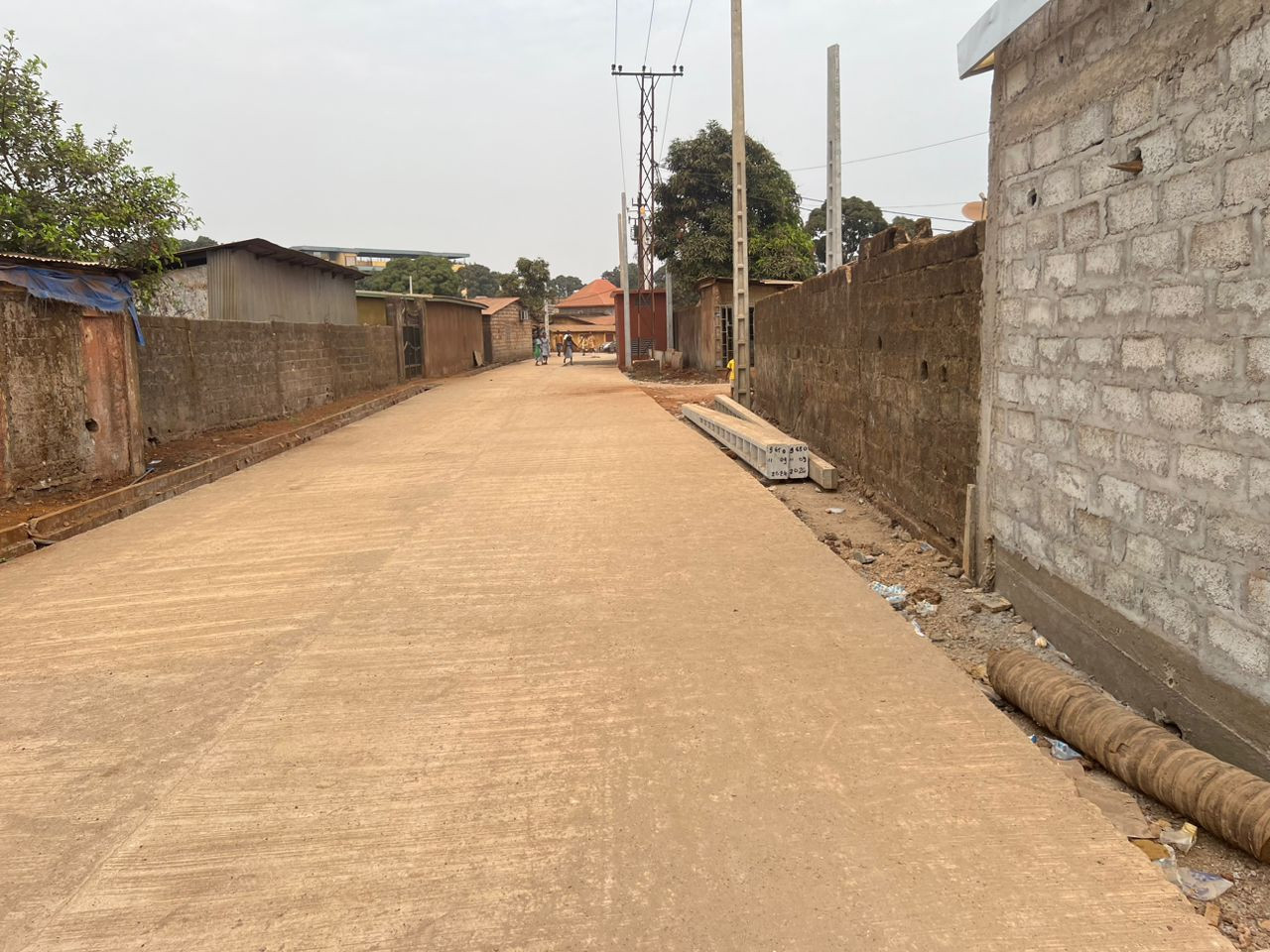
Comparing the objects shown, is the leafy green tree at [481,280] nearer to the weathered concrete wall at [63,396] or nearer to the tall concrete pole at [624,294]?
the tall concrete pole at [624,294]

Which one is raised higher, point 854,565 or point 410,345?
point 410,345

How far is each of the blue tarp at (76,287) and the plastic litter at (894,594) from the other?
7829mm

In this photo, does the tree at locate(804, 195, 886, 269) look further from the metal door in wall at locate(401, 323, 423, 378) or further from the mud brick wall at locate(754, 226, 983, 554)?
the mud brick wall at locate(754, 226, 983, 554)

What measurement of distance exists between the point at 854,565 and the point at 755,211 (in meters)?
28.9

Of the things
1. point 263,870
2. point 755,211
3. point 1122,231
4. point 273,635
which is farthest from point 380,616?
point 755,211

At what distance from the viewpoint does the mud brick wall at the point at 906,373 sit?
6.01 m

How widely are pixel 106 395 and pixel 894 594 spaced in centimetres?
815

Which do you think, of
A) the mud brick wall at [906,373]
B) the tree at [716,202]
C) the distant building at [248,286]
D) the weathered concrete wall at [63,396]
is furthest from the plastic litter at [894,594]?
the tree at [716,202]

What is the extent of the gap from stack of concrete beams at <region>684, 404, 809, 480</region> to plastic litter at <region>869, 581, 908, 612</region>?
13.4ft

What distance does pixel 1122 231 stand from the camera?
386cm

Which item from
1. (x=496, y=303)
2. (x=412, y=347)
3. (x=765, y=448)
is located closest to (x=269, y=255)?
(x=412, y=347)

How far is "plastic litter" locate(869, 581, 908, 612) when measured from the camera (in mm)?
5615

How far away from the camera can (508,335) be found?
53.2 m

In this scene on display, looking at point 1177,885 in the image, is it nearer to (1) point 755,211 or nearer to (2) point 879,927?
(2) point 879,927
